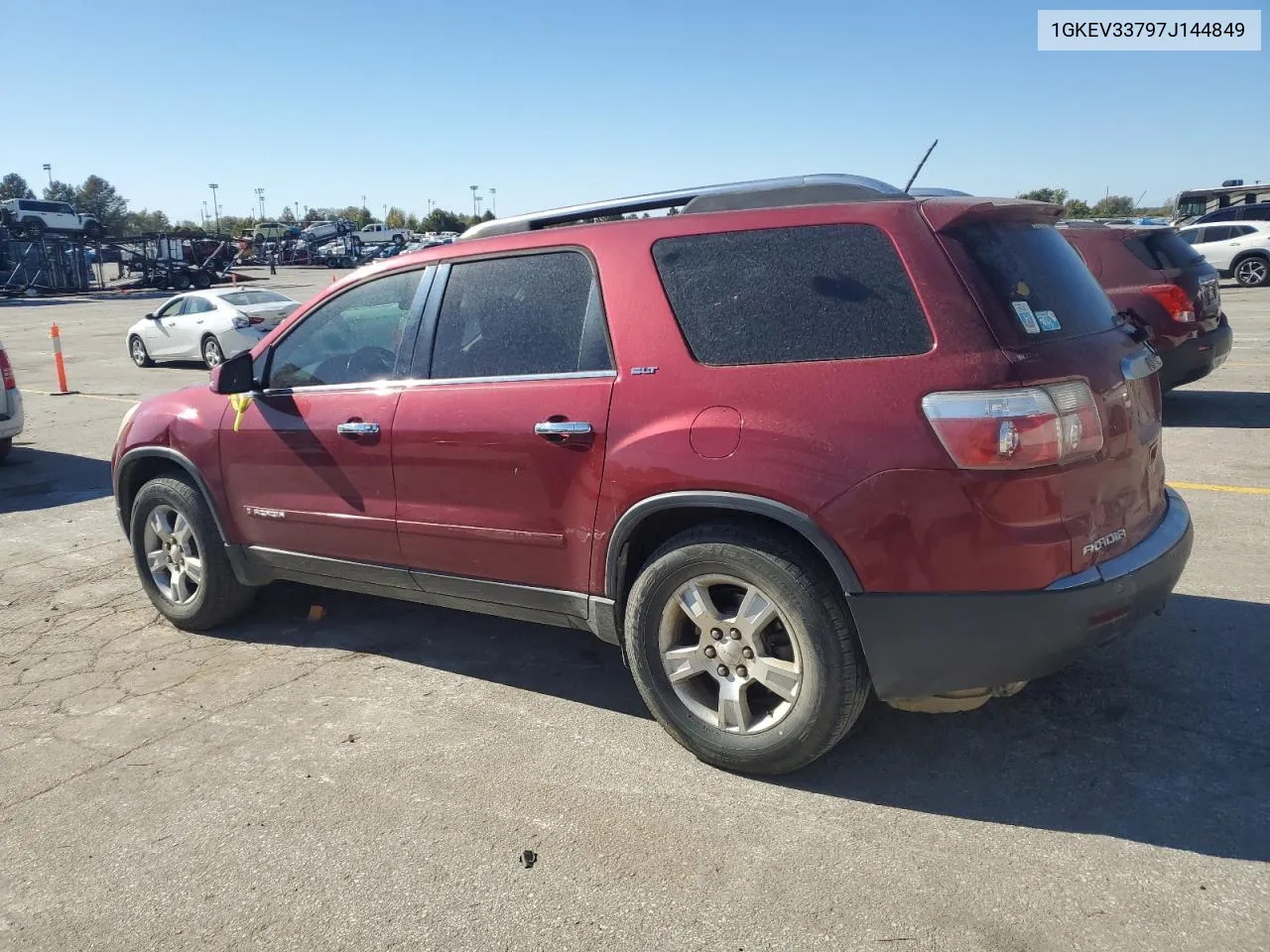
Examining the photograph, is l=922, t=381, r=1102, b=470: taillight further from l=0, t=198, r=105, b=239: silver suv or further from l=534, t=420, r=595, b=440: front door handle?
l=0, t=198, r=105, b=239: silver suv

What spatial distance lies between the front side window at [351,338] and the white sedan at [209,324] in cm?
1297

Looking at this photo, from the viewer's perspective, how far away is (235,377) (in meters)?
4.61

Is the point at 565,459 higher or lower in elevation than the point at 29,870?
higher

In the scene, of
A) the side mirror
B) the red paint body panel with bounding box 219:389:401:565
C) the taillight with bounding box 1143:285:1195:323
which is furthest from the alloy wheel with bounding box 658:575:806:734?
the taillight with bounding box 1143:285:1195:323

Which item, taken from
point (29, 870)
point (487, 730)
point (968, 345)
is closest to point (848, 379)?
point (968, 345)

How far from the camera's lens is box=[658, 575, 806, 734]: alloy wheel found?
3.28 metres

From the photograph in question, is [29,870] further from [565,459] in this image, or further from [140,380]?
[140,380]

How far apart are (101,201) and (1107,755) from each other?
12625cm

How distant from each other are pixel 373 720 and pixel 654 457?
→ 5.30 feet

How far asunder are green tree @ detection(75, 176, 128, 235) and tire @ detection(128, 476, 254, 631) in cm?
11131

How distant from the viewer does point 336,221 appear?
189ft

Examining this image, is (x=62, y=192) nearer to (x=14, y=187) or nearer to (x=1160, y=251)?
(x=14, y=187)

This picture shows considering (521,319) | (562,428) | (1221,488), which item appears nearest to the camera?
(562,428)

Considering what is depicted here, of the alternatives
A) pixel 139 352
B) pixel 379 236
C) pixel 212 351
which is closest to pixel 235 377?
pixel 212 351
